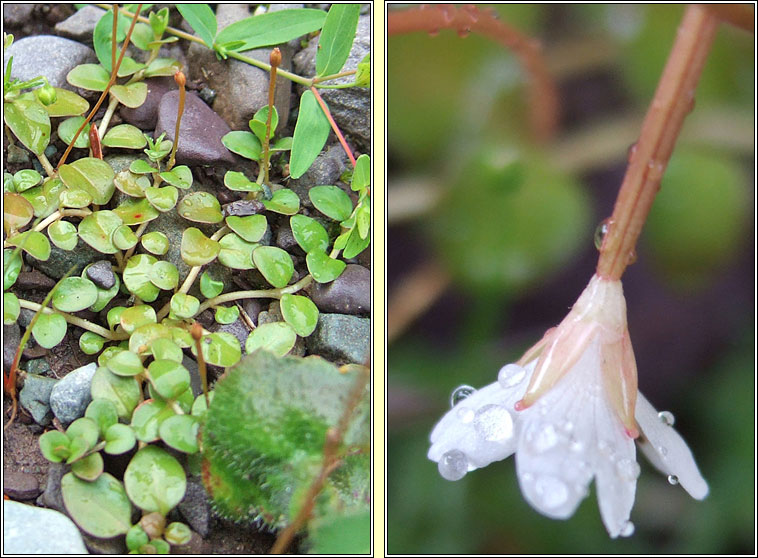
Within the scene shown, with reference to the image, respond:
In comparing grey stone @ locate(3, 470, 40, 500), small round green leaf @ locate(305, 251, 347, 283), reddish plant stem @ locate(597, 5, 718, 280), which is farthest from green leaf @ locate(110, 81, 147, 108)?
A: reddish plant stem @ locate(597, 5, 718, 280)

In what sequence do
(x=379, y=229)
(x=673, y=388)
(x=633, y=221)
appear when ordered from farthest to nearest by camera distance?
(x=673, y=388) → (x=379, y=229) → (x=633, y=221)

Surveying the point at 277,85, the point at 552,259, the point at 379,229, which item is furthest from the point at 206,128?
the point at 552,259

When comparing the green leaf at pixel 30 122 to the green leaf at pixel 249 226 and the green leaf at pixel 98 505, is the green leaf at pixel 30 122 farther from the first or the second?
the green leaf at pixel 98 505

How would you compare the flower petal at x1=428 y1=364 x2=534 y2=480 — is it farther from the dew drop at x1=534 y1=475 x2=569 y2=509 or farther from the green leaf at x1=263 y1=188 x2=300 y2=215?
the green leaf at x1=263 y1=188 x2=300 y2=215

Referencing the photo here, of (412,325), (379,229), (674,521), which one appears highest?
(379,229)

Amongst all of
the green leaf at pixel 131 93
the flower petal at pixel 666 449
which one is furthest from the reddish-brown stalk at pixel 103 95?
the flower petal at pixel 666 449

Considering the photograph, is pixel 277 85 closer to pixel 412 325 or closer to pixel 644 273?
pixel 412 325

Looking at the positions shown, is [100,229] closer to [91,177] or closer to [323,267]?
[91,177]

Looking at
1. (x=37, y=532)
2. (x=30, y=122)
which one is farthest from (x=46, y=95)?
(x=37, y=532)
